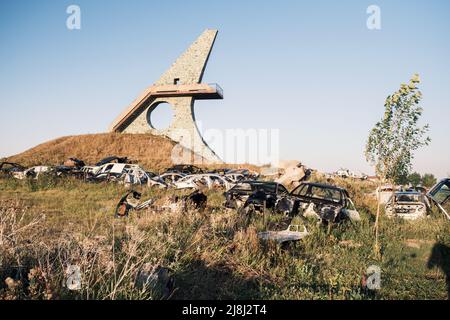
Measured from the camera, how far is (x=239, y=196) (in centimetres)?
977

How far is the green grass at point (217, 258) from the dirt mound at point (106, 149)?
23.3m

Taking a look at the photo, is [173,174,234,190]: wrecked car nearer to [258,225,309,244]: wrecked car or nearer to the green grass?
the green grass

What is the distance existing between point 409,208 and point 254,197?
5585 mm

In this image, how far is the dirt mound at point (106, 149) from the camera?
31.3m

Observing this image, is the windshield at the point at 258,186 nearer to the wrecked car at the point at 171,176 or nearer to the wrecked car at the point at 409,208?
the wrecked car at the point at 409,208

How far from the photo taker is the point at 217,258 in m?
5.47

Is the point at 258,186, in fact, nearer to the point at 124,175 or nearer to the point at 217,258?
the point at 217,258

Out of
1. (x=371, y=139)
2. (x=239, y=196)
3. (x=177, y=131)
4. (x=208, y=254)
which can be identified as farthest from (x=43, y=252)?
(x=177, y=131)

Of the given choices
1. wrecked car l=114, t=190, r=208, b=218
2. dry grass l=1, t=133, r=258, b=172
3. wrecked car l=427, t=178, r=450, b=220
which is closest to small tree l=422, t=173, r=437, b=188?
dry grass l=1, t=133, r=258, b=172

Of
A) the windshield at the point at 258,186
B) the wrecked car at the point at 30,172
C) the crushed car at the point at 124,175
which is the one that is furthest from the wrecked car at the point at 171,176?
the windshield at the point at 258,186

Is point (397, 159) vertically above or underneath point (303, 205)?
above

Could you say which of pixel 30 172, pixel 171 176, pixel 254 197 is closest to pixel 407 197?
pixel 254 197
